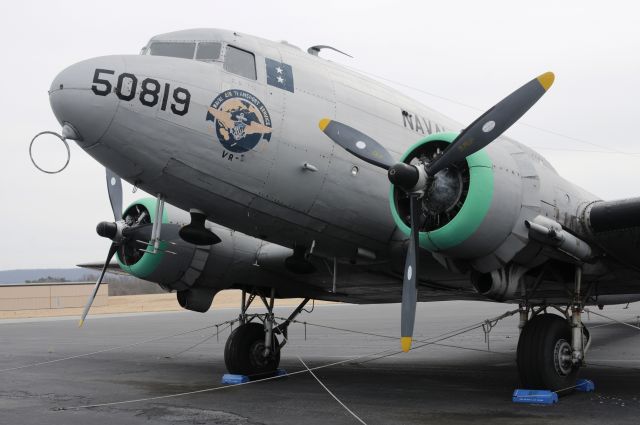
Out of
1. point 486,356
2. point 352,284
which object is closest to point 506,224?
point 352,284

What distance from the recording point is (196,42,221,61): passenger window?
9.27 meters

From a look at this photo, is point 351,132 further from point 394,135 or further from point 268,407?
point 268,407

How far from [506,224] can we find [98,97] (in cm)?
534

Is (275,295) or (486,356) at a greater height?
(275,295)

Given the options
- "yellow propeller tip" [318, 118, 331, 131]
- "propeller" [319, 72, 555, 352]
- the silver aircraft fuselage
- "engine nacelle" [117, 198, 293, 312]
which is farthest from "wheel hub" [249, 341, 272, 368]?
"yellow propeller tip" [318, 118, 331, 131]

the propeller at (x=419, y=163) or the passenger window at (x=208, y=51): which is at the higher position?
the passenger window at (x=208, y=51)

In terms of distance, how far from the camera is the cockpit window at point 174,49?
9250 mm

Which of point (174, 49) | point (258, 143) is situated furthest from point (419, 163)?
point (174, 49)

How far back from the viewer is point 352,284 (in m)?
13.2

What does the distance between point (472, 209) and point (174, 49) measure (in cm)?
451

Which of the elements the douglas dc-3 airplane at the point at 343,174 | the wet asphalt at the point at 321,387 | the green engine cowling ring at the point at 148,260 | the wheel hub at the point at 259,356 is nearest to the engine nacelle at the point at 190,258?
the green engine cowling ring at the point at 148,260

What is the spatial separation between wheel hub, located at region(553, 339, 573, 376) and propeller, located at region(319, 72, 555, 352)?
91.6 inches

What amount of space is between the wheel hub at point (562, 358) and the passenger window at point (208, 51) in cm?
620

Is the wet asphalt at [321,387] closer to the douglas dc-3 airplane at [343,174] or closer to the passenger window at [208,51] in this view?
the douglas dc-3 airplane at [343,174]
